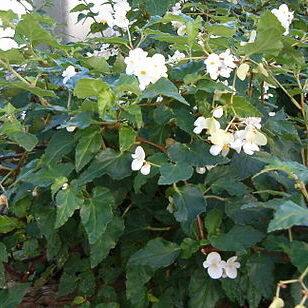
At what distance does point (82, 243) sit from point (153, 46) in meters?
0.83

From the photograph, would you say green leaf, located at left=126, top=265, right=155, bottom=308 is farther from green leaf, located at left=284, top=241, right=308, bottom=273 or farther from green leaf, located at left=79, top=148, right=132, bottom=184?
green leaf, located at left=284, top=241, right=308, bottom=273

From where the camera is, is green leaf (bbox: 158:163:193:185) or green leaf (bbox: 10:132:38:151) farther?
green leaf (bbox: 10:132:38:151)

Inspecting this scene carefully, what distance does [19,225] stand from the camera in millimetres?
1111

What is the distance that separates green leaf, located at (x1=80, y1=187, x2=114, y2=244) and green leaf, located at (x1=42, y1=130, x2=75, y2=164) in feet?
0.32

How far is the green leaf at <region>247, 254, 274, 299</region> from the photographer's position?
80 cm

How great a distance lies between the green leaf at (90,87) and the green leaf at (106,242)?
24 cm

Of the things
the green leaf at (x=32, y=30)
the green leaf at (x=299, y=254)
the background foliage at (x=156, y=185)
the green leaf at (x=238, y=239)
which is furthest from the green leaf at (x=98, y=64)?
the green leaf at (x=299, y=254)

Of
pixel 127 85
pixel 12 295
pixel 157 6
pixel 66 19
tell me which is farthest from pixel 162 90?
pixel 66 19

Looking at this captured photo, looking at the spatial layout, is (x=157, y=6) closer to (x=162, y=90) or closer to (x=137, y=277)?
(x=162, y=90)

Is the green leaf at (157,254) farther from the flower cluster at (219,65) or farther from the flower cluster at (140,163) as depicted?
the flower cluster at (219,65)

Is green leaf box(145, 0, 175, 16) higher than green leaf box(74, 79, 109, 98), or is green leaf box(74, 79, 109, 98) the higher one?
green leaf box(74, 79, 109, 98)

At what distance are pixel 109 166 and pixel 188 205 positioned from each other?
16 cm

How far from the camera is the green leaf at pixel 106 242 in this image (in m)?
0.91

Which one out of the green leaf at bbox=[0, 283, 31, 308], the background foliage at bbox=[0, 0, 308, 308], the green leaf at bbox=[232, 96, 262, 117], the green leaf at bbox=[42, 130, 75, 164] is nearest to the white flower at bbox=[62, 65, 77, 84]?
the background foliage at bbox=[0, 0, 308, 308]
